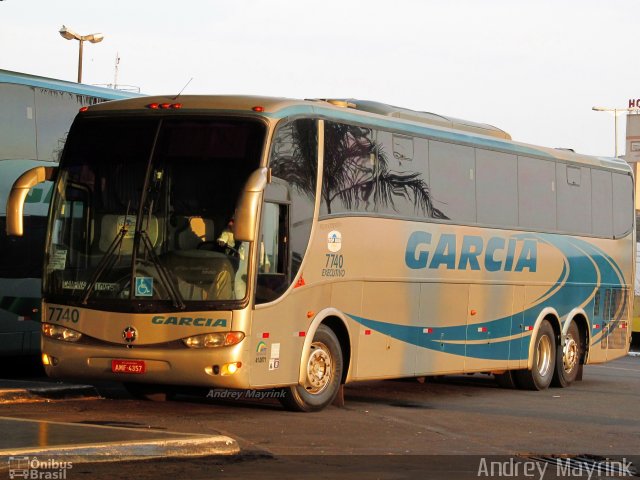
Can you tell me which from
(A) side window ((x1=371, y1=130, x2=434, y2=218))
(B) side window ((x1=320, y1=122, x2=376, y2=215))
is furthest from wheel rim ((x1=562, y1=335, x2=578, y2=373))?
(B) side window ((x1=320, y1=122, x2=376, y2=215))

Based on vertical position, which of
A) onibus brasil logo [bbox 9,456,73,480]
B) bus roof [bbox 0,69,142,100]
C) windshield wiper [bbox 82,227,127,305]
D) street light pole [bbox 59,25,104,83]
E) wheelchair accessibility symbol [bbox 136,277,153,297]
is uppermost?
street light pole [bbox 59,25,104,83]

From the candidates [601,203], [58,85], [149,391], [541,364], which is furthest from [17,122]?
[601,203]

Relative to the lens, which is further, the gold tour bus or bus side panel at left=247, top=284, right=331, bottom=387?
bus side panel at left=247, top=284, right=331, bottom=387

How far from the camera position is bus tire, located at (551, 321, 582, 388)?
21797 mm

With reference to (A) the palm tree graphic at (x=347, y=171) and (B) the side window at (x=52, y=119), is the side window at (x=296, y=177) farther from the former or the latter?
(B) the side window at (x=52, y=119)

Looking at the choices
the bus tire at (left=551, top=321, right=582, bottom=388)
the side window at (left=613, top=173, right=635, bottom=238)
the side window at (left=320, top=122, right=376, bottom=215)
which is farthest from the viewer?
the side window at (left=613, top=173, right=635, bottom=238)

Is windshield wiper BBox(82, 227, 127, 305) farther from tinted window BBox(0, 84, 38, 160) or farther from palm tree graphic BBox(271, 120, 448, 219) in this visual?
tinted window BBox(0, 84, 38, 160)

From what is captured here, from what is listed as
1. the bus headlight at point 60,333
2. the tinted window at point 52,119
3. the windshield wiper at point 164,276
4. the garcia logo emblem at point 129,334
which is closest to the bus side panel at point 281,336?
the windshield wiper at point 164,276

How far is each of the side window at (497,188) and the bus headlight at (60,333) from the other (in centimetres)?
680

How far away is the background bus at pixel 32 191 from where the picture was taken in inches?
734

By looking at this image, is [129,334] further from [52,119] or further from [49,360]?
[52,119]

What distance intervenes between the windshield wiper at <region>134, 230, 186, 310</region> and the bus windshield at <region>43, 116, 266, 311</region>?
0.03 ft

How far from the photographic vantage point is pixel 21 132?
742 inches

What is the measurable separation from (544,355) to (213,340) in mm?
8519
